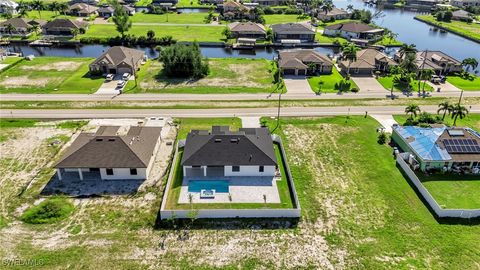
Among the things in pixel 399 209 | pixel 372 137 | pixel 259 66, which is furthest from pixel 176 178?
pixel 259 66

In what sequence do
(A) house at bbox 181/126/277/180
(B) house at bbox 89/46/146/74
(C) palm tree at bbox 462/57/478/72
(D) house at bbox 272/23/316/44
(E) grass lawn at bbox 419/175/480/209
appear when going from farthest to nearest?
1. (D) house at bbox 272/23/316/44
2. (C) palm tree at bbox 462/57/478/72
3. (B) house at bbox 89/46/146/74
4. (A) house at bbox 181/126/277/180
5. (E) grass lawn at bbox 419/175/480/209

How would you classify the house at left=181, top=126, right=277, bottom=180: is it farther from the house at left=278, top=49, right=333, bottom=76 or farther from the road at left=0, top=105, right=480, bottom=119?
the house at left=278, top=49, right=333, bottom=76

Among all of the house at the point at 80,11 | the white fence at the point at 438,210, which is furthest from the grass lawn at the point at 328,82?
the house at the point at 80,11

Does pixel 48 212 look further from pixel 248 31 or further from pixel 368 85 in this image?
pixel 248 31

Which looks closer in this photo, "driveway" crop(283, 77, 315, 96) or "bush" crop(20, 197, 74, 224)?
"bush" crop(20, 197, 74, 224)

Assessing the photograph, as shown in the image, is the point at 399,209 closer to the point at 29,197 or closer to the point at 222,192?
the point at 222,192

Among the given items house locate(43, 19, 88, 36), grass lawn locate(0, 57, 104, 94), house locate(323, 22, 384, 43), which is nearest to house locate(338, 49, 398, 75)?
house locate(323, 22, 384, 43)
